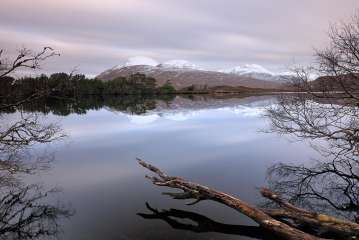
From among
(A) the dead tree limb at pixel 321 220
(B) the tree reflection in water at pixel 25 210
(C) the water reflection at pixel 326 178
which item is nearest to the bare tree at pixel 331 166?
(C) the water reflection at pixel 326 178

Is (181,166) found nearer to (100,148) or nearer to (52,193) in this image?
(52,193)

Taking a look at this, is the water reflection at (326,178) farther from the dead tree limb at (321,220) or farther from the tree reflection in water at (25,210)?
the tree reflection in water at (25,210)

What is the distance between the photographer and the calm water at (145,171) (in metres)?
10.2

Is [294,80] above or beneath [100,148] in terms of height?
above

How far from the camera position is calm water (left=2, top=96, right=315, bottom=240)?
10227 mm

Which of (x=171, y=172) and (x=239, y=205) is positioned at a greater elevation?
(x=239, y=205)

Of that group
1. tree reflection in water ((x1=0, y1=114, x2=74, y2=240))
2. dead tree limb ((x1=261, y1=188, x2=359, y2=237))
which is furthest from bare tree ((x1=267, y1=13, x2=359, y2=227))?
tree reflection in water ((x1=0, y1=114, x2=74, y2=240))

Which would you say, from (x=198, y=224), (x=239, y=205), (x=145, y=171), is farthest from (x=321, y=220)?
(x=145, y=171)

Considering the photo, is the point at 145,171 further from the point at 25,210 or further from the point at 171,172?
the point at 25,210

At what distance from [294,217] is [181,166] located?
364 inches

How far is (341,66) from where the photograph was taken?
49.9ft

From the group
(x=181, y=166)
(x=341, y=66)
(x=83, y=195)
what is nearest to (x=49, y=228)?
(x=83, y=195)

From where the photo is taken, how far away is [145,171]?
17172 mm

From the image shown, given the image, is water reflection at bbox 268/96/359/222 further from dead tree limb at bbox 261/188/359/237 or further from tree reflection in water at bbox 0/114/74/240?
tree reflection in water at bbox 0/114/74/240
